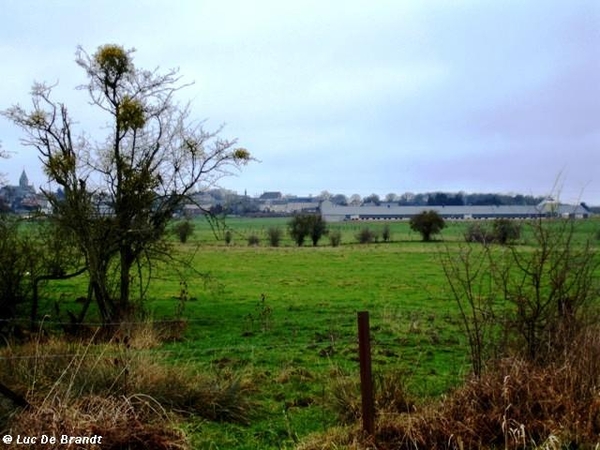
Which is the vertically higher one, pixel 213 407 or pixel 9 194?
pixel 9 194

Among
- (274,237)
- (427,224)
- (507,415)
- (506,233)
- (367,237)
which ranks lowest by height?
(367,237)

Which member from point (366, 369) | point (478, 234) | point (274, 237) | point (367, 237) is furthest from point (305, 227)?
point (366, 369)

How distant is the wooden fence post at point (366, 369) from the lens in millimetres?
6133

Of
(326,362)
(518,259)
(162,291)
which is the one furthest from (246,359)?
(162,291)

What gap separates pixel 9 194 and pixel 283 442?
10.7m

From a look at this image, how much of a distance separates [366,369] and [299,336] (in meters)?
7.87

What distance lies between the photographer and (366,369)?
6.21 meters

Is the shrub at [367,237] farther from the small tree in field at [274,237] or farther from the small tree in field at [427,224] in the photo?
the small tree in field at [274,237]

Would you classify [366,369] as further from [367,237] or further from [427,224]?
Answer: [427,224]

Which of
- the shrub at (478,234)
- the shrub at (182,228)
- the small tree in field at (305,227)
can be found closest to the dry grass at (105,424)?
the shrub at (478,234)

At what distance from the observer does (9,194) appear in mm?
14445

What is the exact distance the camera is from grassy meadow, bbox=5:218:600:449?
760 centimetres

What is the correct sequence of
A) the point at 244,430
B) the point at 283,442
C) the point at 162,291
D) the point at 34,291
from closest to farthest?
the point at 283,442 < the point at 244,430 < the point at 34,291 < the point at 162,291

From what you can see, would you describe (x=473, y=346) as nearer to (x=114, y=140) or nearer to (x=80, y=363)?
(x=80, y=363)
